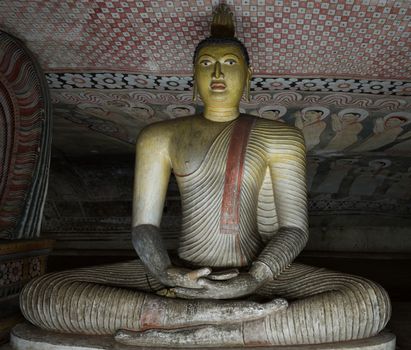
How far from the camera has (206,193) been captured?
3125 mm


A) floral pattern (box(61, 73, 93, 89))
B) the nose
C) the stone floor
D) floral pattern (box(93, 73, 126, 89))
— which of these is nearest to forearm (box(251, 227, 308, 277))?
the stone floor

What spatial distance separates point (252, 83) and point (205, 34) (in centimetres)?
81

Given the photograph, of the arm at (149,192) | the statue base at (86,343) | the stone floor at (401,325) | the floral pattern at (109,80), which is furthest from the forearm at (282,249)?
the floral pattern at (109,80)

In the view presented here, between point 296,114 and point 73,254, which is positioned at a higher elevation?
point 296,114

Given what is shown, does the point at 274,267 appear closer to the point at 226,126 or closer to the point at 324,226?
the point at 226,126

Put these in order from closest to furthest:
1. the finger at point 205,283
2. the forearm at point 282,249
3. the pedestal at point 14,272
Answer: the finger at point 205,283
the forearm at point 282,249
the pedestal at point 14,272

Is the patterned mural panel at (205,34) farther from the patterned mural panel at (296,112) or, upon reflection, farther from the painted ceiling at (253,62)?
the patterned mural panel at (296,112)

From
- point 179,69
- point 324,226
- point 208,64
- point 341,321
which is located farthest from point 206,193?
point 324,226

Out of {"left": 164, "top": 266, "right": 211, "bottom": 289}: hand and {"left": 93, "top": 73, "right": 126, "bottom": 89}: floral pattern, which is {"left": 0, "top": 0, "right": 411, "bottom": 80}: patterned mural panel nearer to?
{"left": 93, "top": 73, "right": 126, "bottom": 89}: floral pattern

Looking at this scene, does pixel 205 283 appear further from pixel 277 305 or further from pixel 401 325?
pixel 401 325

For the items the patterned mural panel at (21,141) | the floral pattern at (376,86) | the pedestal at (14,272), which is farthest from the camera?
the floral pattern at (376,86)

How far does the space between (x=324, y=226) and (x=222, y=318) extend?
5849 millimetres

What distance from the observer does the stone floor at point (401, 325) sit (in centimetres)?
302

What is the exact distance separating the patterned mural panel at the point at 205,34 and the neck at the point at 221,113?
719 mm
